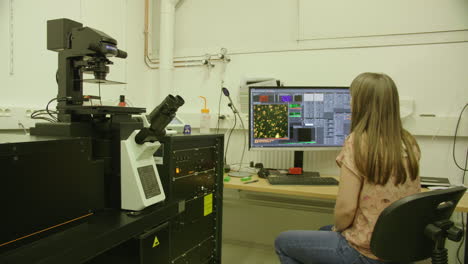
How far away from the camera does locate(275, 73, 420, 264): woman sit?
1.07m

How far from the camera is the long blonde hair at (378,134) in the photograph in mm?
1065

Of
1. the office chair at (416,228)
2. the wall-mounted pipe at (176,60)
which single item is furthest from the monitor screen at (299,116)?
the office chair at (416,228)

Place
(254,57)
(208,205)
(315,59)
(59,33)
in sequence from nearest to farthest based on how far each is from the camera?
(59,33)
(208,205)
(315,59)
(254,57)

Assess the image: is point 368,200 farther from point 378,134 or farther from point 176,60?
point 176,60

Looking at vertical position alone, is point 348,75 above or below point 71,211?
above

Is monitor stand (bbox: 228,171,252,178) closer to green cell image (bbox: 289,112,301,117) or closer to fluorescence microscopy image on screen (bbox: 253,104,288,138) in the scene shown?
fluorescence microscopy image on screen (bbox: 253,104,288,138)

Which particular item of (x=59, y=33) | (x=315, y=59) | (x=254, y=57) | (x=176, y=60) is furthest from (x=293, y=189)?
(x=176, y=60)

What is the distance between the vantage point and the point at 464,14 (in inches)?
76.4

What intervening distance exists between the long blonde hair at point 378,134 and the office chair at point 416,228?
0.15m

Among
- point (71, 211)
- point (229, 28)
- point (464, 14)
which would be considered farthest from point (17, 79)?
point (464, 14)

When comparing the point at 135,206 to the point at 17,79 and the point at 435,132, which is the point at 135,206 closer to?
the point at 17,79

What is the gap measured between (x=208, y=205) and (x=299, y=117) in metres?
0.90

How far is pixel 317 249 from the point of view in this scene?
1.15m

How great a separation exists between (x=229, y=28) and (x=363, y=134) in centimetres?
173
